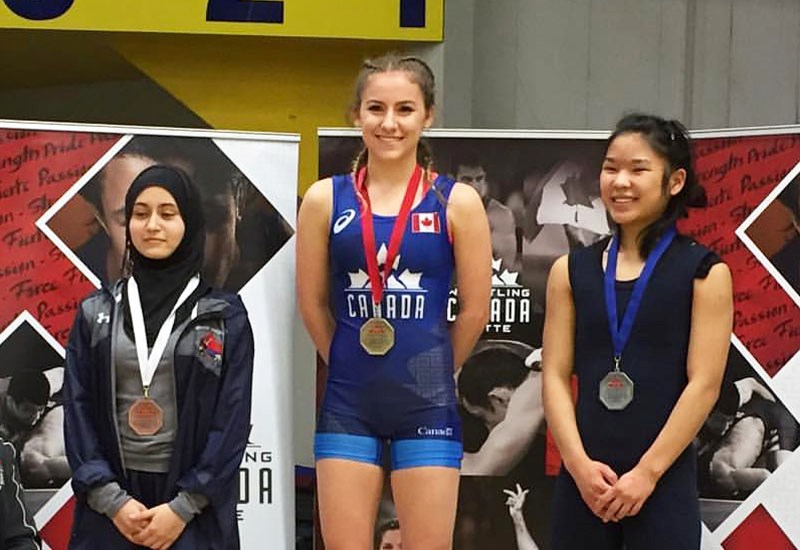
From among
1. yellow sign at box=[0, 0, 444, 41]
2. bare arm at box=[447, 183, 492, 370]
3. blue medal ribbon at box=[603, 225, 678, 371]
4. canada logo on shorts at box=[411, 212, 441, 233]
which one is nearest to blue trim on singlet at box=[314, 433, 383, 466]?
bare arm at box=[447, 183, 492, 370]

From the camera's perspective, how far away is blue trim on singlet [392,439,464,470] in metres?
2.94

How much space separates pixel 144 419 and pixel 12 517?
412 mm

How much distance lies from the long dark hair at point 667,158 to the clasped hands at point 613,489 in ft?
1.84

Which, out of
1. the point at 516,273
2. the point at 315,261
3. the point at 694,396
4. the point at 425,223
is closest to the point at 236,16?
the point at 516,273

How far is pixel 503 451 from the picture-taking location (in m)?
3.93

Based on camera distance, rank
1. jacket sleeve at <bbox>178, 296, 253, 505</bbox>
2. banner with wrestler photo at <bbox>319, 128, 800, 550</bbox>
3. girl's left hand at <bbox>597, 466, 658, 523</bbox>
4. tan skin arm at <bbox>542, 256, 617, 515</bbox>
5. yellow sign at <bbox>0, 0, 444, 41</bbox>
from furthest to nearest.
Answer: yellow sign at <bbox>0, 0, 444, 41</bbox>
banner with wrestler photo at <bbox>319, 128, 800, 550</bbox>
jacket sleeve at <bbox>178, 296, 253, 505</bbox>
tan skin arm at <bbox>542, 256, 617, 515</bbox>
girl's left hand at <bbox>597, 466, 658, 523</bbox>

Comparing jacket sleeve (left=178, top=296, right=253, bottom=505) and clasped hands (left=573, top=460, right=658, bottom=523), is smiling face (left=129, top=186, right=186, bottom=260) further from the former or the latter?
clasped hands (left=573, top=460, right=658, bottom=523)

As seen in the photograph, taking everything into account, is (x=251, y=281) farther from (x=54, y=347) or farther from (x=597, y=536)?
(x=597, y=536)

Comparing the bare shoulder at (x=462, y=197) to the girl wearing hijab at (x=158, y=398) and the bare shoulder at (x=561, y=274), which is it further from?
the girl wearing hijab at (x=158, y=398)

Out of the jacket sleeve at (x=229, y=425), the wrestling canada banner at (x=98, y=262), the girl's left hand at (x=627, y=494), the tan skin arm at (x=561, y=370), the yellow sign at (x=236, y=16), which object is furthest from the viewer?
the yellow sign at (x=236, y=16)

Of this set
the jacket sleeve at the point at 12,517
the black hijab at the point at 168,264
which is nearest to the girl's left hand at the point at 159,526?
the jacket sleeve at the point at 12,517

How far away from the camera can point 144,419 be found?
2.95 m

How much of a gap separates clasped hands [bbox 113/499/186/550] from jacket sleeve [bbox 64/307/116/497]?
10 centimetres

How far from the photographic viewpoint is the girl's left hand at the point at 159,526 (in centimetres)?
287
